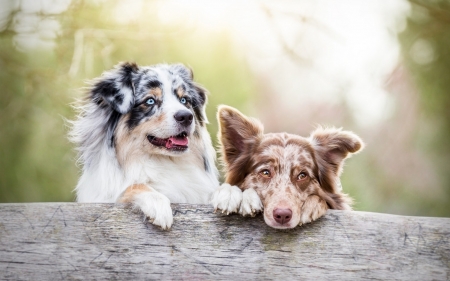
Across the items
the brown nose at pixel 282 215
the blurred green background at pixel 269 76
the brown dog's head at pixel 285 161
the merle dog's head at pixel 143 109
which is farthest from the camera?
the blurred green background at pixel 269 76

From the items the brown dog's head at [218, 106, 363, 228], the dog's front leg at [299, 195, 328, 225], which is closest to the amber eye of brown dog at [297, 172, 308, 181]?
the brown dog's head at [218, 106, 363, 228]

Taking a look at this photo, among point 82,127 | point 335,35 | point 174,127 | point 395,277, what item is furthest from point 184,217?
point 335,35

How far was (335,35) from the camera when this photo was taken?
9.23 ft

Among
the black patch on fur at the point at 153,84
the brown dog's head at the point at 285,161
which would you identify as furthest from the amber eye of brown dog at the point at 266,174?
the black patch on fur at the point at 153,84

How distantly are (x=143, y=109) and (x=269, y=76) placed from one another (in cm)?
85

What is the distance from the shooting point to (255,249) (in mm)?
2102

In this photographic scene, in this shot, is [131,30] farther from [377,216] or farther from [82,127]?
[377,216]

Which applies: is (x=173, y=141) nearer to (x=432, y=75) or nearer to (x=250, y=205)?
(x=250, y=205)

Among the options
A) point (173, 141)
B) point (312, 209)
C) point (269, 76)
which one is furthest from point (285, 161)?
point (269, 76)

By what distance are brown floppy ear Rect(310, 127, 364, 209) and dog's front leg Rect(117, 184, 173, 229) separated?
80 cm

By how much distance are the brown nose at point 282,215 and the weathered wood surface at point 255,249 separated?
11cm

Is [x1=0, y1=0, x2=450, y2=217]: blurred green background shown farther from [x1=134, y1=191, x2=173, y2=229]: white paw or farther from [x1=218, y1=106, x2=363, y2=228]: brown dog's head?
[x1=134, y1=191, x2=173, y2=229]: white paw

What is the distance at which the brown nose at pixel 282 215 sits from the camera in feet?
6.57

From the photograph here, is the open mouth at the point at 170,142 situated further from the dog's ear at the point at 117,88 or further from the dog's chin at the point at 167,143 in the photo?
the dog's ear at the point at 117,88
